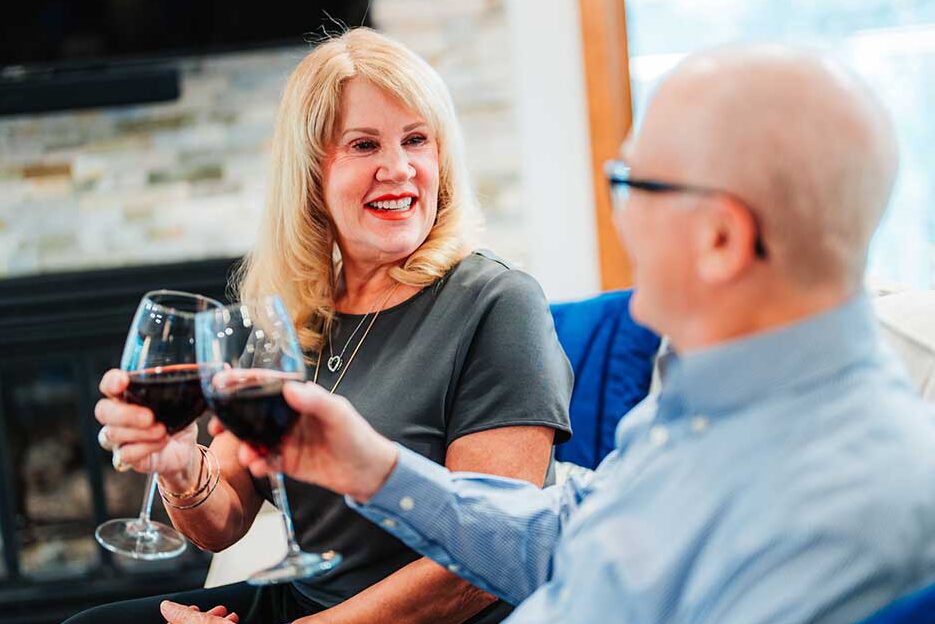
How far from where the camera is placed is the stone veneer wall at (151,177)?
3426 mm

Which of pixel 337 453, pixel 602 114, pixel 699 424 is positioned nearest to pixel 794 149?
pixel 699 424

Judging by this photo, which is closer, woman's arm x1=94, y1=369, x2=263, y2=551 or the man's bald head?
the man's bald head

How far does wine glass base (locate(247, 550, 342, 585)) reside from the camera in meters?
1.09

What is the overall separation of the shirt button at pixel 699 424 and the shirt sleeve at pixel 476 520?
35 centimetres

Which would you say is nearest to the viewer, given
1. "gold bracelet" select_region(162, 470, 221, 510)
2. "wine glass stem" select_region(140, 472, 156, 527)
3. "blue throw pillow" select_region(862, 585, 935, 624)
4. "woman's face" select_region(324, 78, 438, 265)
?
"blue throw pillow" select_region(862, 585, 935, 624)

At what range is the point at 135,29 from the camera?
11.1 feet

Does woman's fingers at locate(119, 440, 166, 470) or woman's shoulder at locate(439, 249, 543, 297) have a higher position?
woman's shoulder at locate(439, 249, 543, 297)

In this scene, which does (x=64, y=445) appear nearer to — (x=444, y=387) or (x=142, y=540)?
(x=142, y=540)

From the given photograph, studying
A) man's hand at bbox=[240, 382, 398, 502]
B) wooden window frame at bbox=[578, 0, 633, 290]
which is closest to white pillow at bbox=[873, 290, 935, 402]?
man's hand at bbox=[240, 382, 398, 502]

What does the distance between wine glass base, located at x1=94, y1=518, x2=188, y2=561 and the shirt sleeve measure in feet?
1.33

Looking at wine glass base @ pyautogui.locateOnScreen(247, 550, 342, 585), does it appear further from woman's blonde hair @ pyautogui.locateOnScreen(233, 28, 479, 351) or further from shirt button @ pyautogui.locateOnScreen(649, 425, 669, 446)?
woman's blonde hair @ pyautogui.locateOnScreen(233, 28, 479, 351)

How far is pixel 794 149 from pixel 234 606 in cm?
115

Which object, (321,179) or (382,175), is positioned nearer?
(382,175)

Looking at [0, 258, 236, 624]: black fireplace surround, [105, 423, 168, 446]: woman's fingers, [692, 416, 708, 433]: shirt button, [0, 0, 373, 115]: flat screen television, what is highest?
[0, 0, 373, 115]: flat screen television
